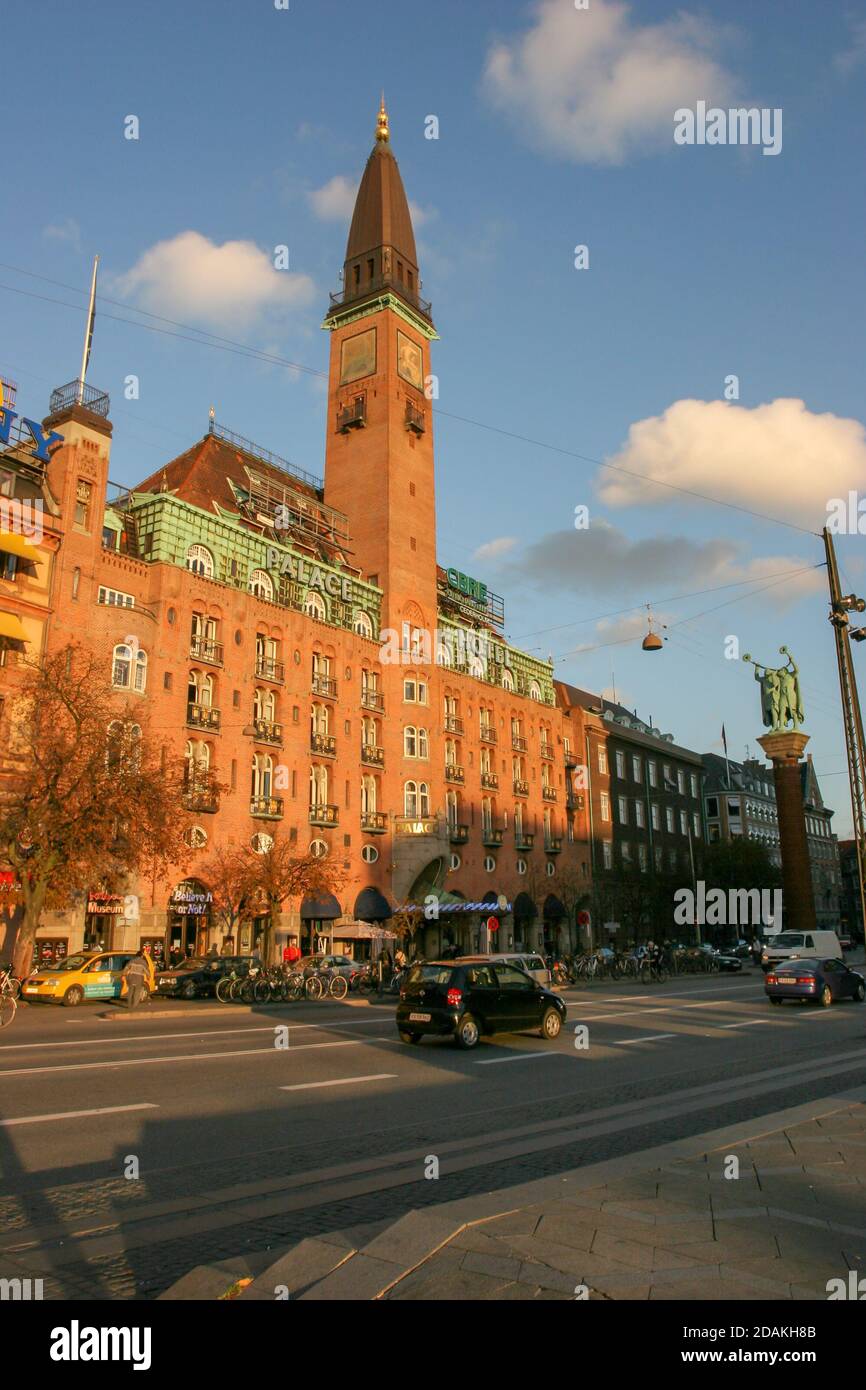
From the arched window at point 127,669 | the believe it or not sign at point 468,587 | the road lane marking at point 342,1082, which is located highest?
the believe it or not sign at point 468,587

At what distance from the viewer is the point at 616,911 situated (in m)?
65.1

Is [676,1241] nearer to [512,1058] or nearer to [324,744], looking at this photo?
[512,1058]

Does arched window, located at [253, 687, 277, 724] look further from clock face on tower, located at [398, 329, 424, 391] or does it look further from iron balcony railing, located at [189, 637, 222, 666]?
clock face on tower, located at [398, 329, 424, 391]

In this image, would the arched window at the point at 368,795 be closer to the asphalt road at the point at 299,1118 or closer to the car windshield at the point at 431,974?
the asphalt road at the point at 299,1118

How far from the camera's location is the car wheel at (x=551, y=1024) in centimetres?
1892

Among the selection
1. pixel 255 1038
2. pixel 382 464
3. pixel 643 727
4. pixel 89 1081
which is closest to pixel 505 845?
pixel 382 464

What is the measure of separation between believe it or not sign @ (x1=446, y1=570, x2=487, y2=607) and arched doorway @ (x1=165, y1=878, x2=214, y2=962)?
30.4 m

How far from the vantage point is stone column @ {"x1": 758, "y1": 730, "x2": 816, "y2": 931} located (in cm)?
4844

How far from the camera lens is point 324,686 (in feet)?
151

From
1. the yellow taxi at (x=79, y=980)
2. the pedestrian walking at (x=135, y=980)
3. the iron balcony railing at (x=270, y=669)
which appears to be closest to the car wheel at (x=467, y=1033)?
the pedestrian walking at (x=135, y=980)

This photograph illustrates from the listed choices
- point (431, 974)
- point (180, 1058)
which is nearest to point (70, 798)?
point (180, 1058)

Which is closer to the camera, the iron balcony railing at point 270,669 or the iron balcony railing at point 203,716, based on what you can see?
the iron balcony railing at point 203,716

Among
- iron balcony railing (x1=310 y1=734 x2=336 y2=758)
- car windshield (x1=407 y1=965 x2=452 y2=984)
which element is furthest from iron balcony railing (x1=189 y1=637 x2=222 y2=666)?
car windshield (x1=407 y1=965 x2=452 y2=984)

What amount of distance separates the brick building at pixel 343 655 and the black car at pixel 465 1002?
1910 centimetres
